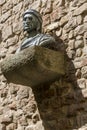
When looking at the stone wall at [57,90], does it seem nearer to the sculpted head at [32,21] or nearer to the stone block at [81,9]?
the stone block at [81,9]

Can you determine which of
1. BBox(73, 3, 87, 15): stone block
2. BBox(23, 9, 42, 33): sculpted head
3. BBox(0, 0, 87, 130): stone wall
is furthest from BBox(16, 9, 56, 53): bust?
BBox(73, 3, 87, 15): stone block

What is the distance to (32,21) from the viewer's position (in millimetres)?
3920

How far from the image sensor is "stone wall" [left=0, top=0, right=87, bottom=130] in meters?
3.64

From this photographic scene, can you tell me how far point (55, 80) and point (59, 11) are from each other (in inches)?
28.8

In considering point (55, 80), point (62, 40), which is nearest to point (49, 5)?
point (62, 40)

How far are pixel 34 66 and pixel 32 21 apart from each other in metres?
0.63

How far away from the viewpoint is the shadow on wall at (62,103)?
3602 mm

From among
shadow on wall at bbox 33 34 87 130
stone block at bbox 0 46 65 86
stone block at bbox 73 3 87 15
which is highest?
stone block at bbox 73 3 87 15

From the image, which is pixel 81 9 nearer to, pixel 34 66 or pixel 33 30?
pixel 33 30

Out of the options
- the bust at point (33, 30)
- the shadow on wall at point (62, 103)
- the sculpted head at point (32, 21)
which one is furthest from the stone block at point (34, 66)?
the sculpted head at point (32, 21)

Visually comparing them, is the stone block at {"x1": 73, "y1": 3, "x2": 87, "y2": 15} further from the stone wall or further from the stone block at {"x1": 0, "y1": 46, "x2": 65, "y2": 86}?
the stone block at {"x1": 0, "y1": 46, "x2": 65, "y2": 86}

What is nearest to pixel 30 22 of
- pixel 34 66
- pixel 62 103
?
pixel 34 66

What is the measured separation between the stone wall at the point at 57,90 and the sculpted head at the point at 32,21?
19 cm

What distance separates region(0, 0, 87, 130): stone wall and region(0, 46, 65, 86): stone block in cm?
12
